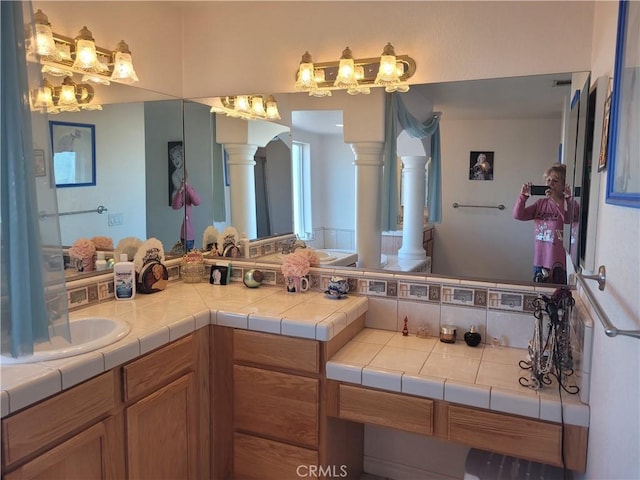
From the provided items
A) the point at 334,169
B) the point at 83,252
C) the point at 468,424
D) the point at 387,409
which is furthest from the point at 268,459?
the point at 334,169

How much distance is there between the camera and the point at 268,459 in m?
2.04

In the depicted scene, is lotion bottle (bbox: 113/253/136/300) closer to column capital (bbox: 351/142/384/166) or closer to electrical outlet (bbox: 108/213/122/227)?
electrical outlet (bbox: 108/213/122/227)

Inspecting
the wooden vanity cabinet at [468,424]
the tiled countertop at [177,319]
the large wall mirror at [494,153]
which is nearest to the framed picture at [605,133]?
the large wall mirror at [494,153]

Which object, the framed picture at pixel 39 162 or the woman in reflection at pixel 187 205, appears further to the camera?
the woman in reflection at pixel 187 205

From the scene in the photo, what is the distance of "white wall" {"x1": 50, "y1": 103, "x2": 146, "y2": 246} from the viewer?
7.00 feet

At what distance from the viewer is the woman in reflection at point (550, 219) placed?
195 centimetres

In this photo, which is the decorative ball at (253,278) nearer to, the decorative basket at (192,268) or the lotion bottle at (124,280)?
the decorative basket at (192,268)

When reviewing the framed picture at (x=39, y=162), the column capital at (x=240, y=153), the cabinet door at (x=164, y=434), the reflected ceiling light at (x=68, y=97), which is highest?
the reflected ceiling light at (x=68, y=97)

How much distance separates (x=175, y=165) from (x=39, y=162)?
4.38ft

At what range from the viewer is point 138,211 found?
2.47m

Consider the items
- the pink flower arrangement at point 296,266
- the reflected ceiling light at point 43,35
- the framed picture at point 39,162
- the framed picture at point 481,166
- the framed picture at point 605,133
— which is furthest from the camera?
the pink flower arrangement at point 296,266

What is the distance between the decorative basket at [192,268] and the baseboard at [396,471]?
127cm

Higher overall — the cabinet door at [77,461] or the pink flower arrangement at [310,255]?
the pink flower arrangement at [310,255]

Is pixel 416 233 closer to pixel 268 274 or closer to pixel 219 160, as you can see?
pixel 268 274
